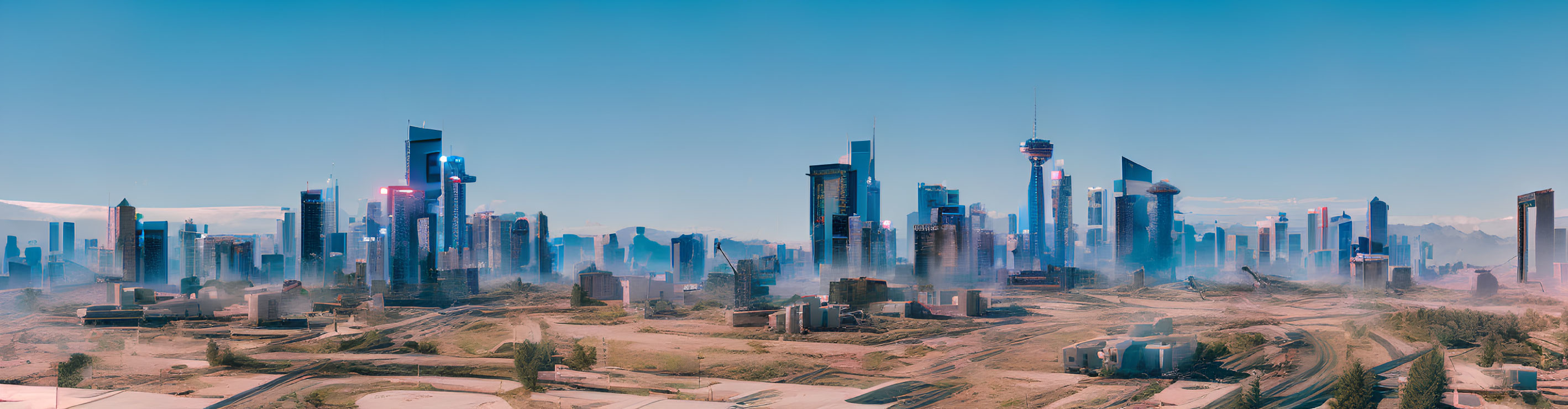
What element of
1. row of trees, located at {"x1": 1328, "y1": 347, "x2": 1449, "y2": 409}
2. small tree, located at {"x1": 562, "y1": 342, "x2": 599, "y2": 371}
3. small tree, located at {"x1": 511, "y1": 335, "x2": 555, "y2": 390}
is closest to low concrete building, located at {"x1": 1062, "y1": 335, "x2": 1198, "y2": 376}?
row of trees, located at {"x1": 1328, "y1": 347, "x2": 1449, "y2": 409}

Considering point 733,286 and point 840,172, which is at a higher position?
point 840,172

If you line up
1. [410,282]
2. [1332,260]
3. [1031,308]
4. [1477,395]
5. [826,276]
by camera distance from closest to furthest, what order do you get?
[1477,395]
[1031,308]
[410,282]
[1332,260]
[826,276]

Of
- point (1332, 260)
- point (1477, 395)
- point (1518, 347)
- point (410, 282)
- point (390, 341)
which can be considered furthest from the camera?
point (1332, 260)

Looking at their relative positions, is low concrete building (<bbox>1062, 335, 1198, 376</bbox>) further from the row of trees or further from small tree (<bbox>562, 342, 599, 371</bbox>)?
small tree (<bbox>562, 342, 599, 371</bbox>)

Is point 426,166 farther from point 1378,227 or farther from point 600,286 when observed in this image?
point 1378,227

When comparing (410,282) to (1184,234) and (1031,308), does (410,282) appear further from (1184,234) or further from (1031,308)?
(1184,234)

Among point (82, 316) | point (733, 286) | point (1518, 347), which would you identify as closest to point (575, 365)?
point (733, 286)

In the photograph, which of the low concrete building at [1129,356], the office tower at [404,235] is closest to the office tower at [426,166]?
the office tower at [404,235]

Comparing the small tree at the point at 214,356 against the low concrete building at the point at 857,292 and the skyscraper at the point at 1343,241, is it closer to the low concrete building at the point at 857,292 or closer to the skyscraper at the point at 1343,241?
the low concrete building at the point at 857,292
